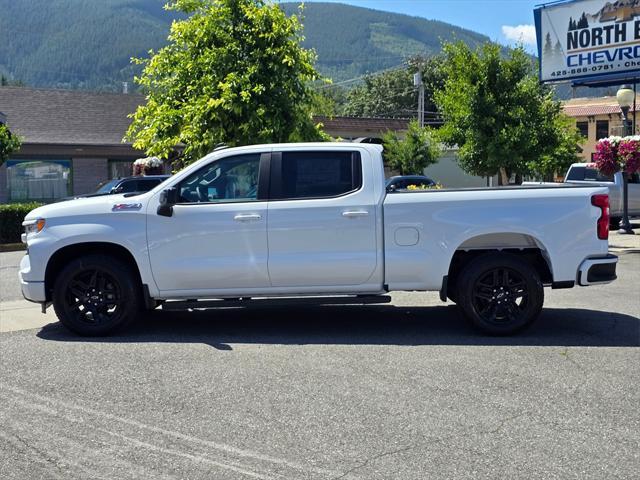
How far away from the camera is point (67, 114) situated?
1231 inches

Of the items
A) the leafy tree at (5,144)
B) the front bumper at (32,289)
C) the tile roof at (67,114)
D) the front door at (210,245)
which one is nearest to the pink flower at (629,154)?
the front door at (210,245)

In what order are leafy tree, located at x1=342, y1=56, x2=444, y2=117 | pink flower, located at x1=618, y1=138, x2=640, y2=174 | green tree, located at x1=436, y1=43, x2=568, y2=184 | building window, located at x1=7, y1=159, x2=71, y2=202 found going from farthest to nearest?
leafy tree, located at x1=342, y1=56, x2=444, y2=117 → building window, located at x1=7, y1=159, x2=71, y2=202 → green tree, located at x1=436, y1=43, x2=568, y2=184 → pink flower, located at x1=618, y1=138, x2=640, y2=174

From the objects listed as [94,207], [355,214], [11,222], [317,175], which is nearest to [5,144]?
[11,222]

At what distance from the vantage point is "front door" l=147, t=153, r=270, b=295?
7.48 meters

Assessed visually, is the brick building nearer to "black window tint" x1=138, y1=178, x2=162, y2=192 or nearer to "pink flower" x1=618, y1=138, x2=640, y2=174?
"black window tint" x1=138, y1=178, x2=162, y2=192

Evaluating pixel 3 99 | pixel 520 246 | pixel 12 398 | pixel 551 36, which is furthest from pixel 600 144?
pixel 3 99

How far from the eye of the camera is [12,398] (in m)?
5.66

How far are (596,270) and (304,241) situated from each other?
293 centimetres

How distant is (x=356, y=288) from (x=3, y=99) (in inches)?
1090

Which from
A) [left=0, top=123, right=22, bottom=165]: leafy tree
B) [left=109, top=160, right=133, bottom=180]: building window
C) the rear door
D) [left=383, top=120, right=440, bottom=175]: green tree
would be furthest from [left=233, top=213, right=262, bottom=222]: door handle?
[left=383, top=120, right=440, bottom=175]: green tree

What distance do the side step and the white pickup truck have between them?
17 millimetres

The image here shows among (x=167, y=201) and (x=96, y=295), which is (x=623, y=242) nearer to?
(x=167, y=201)

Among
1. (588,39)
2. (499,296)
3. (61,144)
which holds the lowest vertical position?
(499,296)

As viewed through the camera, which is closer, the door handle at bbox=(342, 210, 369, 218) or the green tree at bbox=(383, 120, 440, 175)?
the door handle at bbox=(342, 210, 369, 218)
